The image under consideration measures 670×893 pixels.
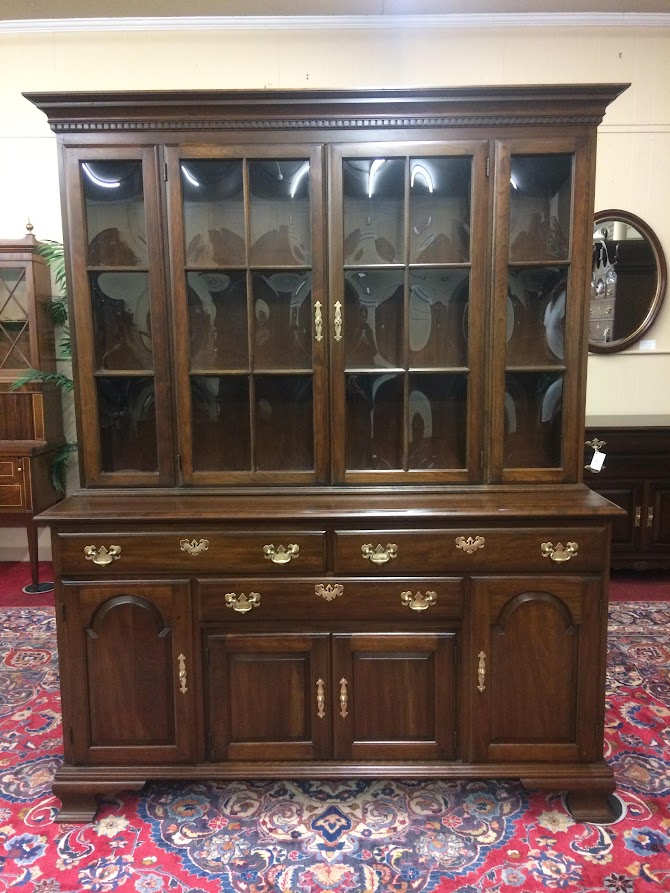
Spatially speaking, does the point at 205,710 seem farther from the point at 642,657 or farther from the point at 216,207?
the point at 642,657

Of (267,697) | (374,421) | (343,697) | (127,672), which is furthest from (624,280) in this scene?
(127,672)

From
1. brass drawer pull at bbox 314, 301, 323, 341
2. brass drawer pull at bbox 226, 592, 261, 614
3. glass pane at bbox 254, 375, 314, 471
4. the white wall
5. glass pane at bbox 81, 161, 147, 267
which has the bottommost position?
brass drawer pull at bbox 226, 592, 261, 614

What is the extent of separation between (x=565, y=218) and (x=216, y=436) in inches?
51.1

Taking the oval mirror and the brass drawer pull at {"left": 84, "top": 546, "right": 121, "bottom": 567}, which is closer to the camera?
the brass drawer pull at {"left": 84, "top": 546, "right": 121, "bottom": 567}

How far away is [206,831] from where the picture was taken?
1.72 meters

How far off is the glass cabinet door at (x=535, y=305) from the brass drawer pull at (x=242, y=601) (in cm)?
83

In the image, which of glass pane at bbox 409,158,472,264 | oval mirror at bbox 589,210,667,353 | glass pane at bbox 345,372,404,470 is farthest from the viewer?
oval mirror at bbox 589,210,667,353

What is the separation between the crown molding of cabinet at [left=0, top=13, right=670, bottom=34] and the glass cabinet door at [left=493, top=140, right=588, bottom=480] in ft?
6.76

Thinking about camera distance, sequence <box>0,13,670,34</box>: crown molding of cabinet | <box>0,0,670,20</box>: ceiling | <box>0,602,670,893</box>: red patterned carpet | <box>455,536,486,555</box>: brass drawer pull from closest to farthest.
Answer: <box>0,602,670,893</box>: red patterned carpet
<box>455,536,486,555</box>: brass drawer pull
<box>0,0,670,20</box>: ceiling
<box>0,13,670,34</box>: crown molding of cabinet

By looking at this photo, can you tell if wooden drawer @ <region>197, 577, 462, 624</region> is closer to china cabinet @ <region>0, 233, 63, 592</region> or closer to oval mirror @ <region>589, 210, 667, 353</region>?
china cabinet @ <region>0, 233, 63, 592</region>

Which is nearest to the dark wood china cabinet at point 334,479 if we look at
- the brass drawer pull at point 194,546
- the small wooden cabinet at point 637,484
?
the brass drawer pull at point 194,546

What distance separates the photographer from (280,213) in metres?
1.88

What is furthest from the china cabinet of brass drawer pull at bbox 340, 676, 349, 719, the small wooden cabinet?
the small wooden cabinet

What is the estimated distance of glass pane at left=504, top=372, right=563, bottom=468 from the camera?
188cm
